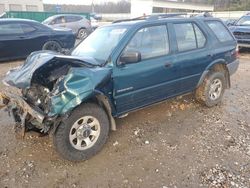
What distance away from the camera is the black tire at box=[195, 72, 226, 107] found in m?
5.09

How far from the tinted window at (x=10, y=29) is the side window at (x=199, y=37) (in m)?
6.54

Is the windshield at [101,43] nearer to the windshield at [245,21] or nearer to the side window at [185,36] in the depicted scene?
the side window at [185,36]

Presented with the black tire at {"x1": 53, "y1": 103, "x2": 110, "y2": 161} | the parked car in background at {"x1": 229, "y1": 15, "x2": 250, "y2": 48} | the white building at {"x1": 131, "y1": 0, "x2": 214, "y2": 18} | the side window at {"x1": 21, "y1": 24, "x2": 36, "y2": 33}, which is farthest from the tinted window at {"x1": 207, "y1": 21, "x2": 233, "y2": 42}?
the white building at {"x1": 131, "y1": 0, "x2": 214, "y2": 18}

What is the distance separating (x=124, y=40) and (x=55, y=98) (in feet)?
4.42

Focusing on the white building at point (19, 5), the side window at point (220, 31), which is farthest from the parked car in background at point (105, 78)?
the white building at point (19, 5)

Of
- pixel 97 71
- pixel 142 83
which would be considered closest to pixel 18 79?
pixel 97 71

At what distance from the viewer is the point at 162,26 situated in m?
4.29

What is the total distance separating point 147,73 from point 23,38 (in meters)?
6.51

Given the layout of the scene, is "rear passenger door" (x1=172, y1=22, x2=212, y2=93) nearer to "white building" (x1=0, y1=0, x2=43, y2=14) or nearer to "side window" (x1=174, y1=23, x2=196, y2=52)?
"side window" (x1=174, y1=23, x2=196, y2=52)

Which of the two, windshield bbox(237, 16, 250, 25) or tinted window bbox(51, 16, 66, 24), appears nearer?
windshield bbox(237, 16, 250, 25)

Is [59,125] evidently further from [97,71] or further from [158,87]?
[158,87]

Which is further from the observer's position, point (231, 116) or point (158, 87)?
point (231, 116)

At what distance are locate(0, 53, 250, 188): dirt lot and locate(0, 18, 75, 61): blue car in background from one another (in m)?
4.60

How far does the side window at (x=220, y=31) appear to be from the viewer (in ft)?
16.8
